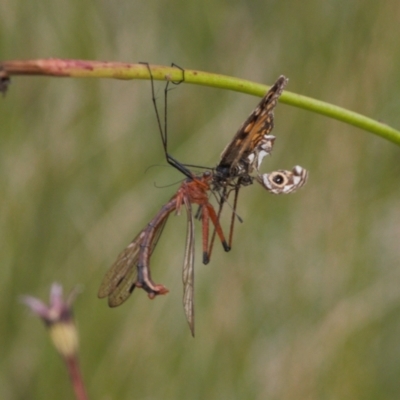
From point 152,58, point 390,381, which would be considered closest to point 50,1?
point 152,58

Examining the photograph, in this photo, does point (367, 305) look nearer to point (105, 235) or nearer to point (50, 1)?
point (105, 235)

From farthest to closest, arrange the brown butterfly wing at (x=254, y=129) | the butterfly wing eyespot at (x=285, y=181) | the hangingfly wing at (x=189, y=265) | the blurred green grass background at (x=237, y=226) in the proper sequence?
the blurred green grass background at (x=237, y=226)
the hangingfly wing at (x=189, y=265)
the butterfly wing eyespot at (x=285, y=181)
the brown butterfly wing at (x=254, y=129)

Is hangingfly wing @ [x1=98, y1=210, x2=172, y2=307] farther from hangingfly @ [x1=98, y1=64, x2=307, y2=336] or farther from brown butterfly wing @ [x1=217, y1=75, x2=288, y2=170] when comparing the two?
brown butterfly wing @ [x1=217, y1=75, x2=288, y2=170]

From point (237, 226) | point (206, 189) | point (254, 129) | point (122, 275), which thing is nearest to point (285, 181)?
point (254, 129)

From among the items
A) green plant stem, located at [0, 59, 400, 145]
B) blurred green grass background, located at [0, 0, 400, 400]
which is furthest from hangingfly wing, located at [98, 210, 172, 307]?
blurred green grass background, located at [0, 0, 400, 400]

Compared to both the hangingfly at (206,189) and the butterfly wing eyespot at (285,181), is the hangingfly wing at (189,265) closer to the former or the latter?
the hangingfly at (206,189)

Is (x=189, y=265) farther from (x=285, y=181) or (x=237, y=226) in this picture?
(x=237, y=226)

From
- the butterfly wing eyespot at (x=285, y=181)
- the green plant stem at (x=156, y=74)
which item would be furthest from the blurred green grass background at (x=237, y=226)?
the green plant stem at (x=156, y=74)
